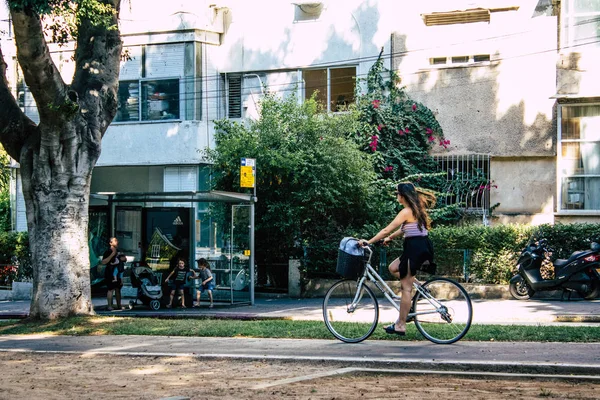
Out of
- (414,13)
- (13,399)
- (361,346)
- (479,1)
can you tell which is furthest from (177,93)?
(13,399)

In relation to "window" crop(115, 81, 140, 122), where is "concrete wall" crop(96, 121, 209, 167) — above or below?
below

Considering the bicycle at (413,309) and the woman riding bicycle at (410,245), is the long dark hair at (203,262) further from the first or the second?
the woman riding bicycle at (410,245)

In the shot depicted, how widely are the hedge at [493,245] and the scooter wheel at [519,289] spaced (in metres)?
0.71

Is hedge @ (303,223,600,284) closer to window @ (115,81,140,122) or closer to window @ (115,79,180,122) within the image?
window @ (115,79,180,122)

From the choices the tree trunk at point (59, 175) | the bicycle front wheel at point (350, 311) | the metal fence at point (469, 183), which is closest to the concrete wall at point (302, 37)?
the metal fence at point (469, 183)

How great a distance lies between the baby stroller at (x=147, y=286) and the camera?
19844 millimetres

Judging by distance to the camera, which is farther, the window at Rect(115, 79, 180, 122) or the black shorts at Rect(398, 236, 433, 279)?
the window at Rect(115, 79, 180, 122)

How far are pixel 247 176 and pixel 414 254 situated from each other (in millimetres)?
9709

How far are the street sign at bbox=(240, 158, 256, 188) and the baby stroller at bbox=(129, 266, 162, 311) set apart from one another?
2.87 meters

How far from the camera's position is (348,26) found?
2684cm

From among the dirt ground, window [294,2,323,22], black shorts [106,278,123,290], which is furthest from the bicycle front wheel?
window [294,2,323,22]

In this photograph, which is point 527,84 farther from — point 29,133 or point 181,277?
point 29,133

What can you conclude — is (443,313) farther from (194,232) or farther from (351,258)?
(194,232)

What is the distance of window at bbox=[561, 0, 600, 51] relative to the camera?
2288 cm
